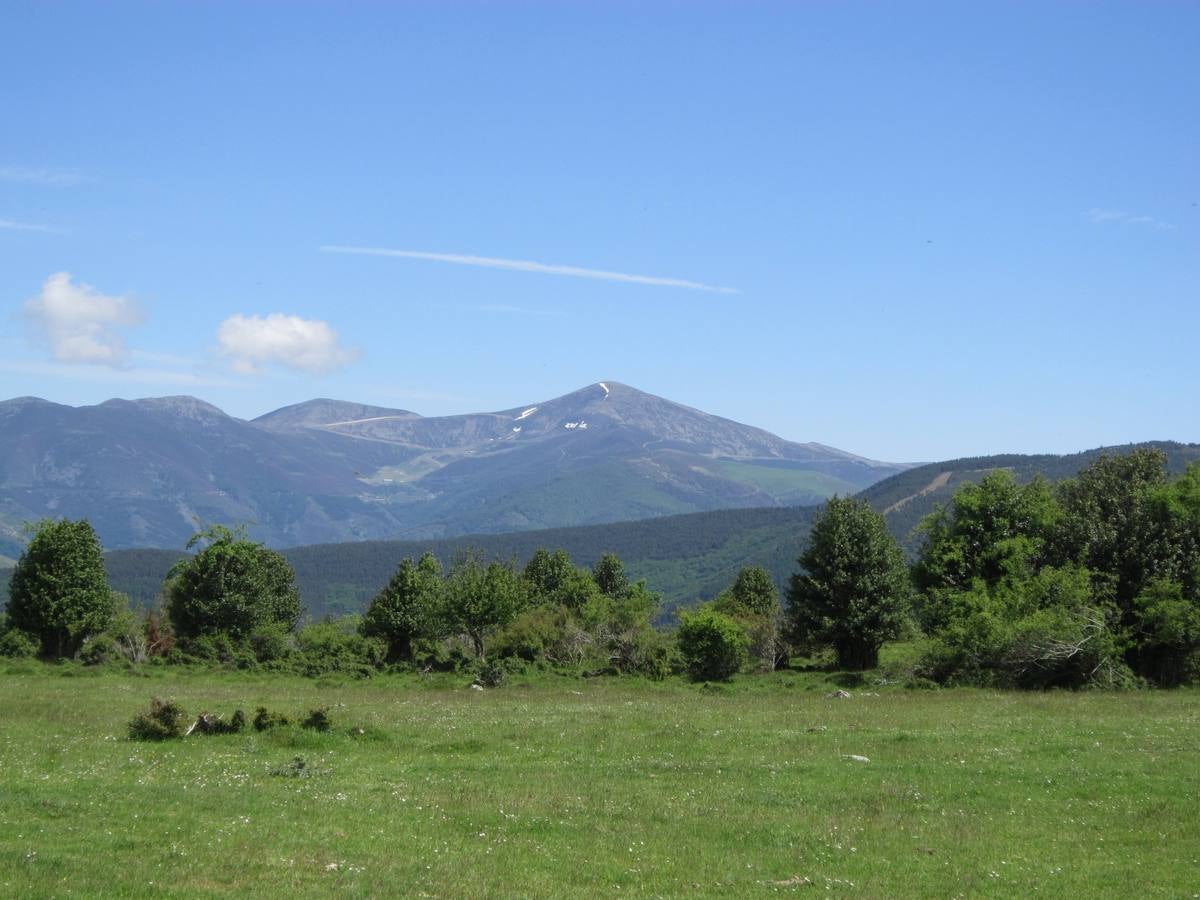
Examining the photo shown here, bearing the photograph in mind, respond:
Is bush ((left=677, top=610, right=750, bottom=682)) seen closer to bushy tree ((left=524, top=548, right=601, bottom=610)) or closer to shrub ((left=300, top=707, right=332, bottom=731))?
bushy tree ((left=524, top=548, right=601, bottom=610))

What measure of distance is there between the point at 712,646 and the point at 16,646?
37791mm

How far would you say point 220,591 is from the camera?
6562 cm

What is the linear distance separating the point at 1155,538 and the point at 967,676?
11.0 metres

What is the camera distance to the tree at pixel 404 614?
6694cm

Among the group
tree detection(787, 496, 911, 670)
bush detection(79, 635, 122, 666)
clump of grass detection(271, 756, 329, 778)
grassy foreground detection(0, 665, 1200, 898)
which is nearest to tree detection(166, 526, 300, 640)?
bush detection(79, 635, 122, 666)

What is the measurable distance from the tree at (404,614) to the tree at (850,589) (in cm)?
2265

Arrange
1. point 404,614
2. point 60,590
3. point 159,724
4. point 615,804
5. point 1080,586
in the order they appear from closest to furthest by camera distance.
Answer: point 615,804 < point 159,724 < point 1080,586 < point 60,590 < point 404,614

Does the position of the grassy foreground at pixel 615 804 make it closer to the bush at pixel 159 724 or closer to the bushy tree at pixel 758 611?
the bush at pixel 159 724

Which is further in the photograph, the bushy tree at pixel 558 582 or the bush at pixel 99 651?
the bushy tree at pixel 558 582

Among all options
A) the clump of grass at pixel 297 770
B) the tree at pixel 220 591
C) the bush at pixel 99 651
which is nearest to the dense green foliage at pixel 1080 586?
the clump of grass at pixel 297 770

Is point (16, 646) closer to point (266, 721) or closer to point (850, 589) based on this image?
point (266, 721)

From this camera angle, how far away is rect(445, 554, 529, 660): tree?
67938 mm

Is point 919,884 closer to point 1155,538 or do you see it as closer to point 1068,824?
point 1068,824

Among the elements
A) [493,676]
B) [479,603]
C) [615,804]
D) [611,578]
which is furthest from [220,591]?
[615,804]
